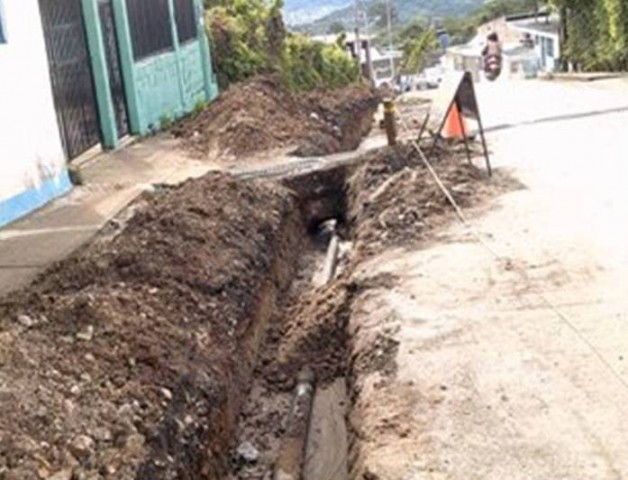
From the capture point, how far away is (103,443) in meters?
5.58

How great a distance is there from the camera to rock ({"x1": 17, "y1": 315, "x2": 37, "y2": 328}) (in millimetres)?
6833

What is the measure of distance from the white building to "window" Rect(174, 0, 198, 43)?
708 cm

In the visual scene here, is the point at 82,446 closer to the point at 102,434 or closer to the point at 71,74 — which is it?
the point at 102,434

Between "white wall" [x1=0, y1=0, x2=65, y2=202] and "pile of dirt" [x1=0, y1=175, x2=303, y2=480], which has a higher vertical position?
"white wall" [x1=0, y1=0, x2=65, y2=202]

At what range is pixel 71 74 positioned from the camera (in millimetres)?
14023

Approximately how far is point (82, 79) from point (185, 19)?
5687mm

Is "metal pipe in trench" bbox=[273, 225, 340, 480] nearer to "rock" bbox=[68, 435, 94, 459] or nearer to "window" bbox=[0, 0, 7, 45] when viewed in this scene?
"rock" bbox=[68, 435, 94, 459]

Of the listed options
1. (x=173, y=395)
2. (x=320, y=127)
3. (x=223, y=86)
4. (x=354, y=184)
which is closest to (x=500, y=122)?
(x=320, y=127)

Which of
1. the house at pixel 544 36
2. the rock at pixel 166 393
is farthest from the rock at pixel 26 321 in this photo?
the house at pixel 544 36

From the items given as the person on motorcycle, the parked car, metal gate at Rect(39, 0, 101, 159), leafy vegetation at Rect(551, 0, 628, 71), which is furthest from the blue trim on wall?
the parked car

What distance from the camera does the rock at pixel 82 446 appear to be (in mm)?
5367

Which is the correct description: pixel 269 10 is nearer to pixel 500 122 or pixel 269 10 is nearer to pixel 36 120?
pixel 500 122

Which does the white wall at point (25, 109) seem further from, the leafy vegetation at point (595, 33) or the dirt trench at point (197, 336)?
the leafy vegetation at point (595, 33)

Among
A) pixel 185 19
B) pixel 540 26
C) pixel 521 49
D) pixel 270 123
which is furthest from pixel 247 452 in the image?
pixel 521 49
